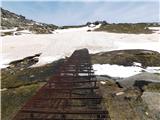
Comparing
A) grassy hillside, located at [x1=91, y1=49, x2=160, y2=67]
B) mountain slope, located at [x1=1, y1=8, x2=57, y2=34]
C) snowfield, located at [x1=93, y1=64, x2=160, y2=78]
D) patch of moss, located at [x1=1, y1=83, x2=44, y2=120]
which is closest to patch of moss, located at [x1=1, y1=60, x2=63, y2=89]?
patch of moss, located at [x1=1, y1=83, x2=44, y2=120]

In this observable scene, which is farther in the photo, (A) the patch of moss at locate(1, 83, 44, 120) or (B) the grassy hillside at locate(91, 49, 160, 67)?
(B) the grassy hillside at locate(91, 49, 160, 67)

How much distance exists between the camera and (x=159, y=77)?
79.4 ft

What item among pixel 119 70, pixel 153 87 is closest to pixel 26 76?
pixel 119 70

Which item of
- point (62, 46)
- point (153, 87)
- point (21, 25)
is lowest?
point (21, 25)

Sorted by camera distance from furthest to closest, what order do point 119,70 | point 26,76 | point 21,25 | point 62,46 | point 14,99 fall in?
point 21,25 < point 62,46 < point 26,76 < point 119,70 < point 14,99

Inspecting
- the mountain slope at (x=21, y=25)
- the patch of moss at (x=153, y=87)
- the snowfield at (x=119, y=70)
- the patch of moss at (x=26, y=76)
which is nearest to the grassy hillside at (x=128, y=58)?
the snowfield at (x=119, y=70)

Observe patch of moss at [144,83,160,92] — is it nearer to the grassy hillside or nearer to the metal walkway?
the metal walkway

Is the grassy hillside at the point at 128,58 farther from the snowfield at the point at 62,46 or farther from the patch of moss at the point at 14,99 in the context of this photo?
the patch of moss at the point at 14,99

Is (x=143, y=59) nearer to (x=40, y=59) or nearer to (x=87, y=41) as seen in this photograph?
(x=40, y=59)

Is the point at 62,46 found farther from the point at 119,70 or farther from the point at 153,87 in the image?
the point at 153,87

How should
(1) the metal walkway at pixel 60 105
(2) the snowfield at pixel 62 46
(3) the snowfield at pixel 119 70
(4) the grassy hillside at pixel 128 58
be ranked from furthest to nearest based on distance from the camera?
(2) the snowfield at pixel 62 46 < (4) the grassy hillside at pixel 128 58 < (3) the snowfield at pixel 119 70 < (1) the metal walkway at pixel 60 105

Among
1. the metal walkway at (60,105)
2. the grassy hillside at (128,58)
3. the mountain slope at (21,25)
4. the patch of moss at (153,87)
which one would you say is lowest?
the mountain slope at (21,25)

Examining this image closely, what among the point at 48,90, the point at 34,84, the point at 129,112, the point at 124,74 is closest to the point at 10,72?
the point at 34,84

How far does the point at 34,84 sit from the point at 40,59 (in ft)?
36.1
